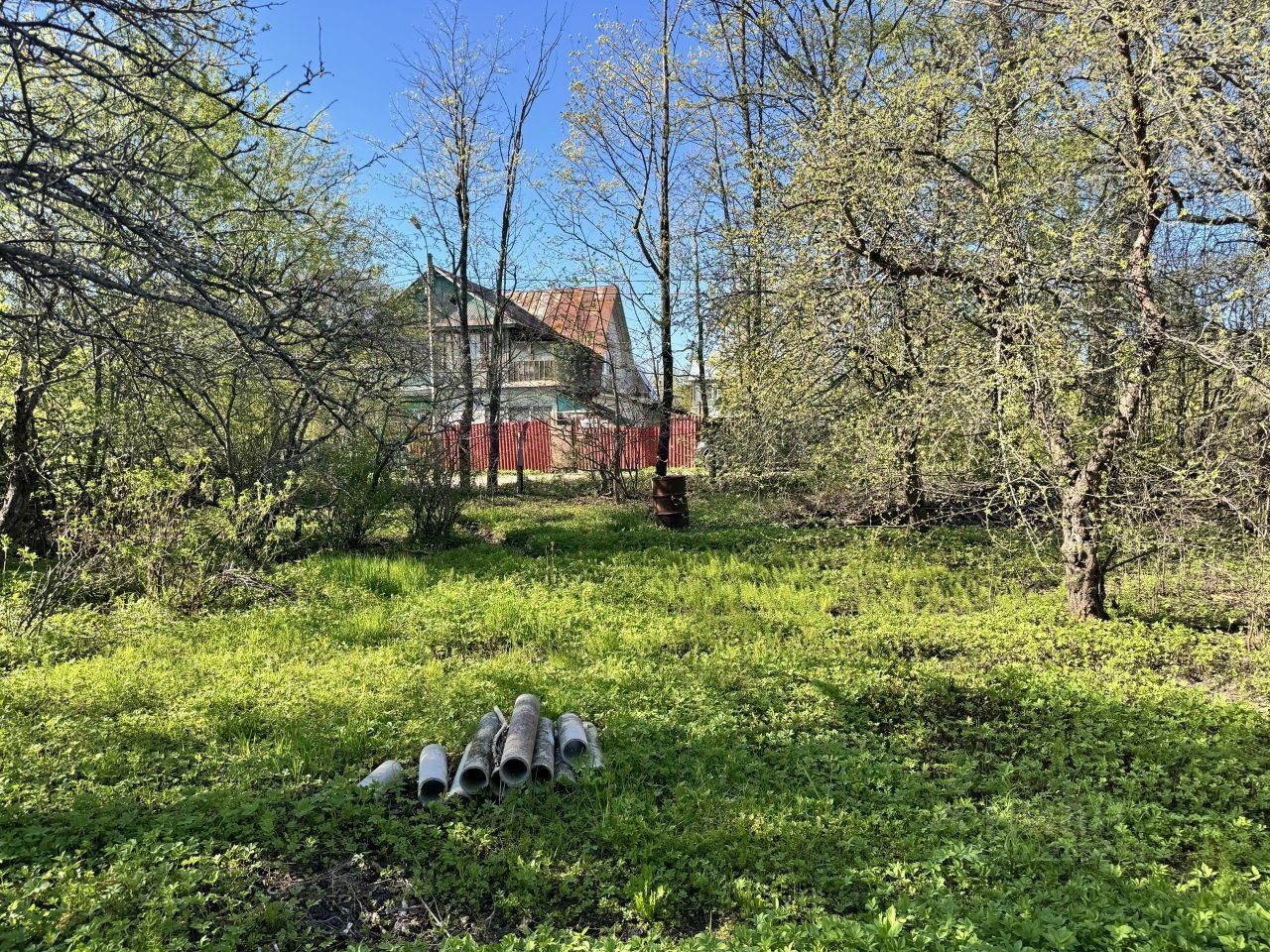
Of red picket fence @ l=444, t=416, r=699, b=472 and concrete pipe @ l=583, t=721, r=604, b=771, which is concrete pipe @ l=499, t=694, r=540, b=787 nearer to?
concrete pipe @ l=583, t=721, r=604, b=771

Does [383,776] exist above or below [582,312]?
below

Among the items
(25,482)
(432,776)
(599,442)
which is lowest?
(432,776)

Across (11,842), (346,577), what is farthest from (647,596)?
(11,842)

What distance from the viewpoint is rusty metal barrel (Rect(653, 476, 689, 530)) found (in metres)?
11.8

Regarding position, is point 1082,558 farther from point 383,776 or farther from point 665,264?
point 665,264

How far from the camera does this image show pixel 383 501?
9.97 meters

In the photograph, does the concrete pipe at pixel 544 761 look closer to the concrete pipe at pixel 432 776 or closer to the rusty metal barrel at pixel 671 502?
the concrete pipe at pixel 432 776

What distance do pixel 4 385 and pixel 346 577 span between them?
3.43 meters

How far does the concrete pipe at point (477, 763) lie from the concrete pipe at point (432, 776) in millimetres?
83

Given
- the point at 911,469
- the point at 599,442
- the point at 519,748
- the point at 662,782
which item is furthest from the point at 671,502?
the point at 519,748

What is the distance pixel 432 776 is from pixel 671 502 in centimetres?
837

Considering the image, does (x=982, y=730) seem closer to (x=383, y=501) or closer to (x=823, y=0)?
(x=383, y=501)

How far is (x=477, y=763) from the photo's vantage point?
3.79 metres

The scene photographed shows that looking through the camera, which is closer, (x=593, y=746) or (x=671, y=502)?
(x=593, y=746)
